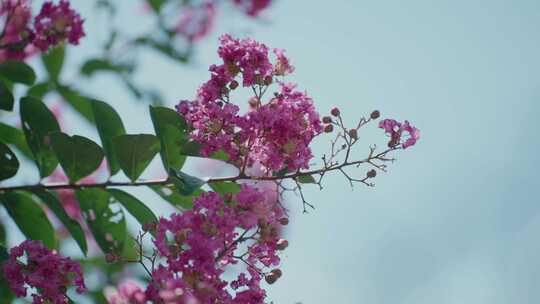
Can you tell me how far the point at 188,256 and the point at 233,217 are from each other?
16 centimetres

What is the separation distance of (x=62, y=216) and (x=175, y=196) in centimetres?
38

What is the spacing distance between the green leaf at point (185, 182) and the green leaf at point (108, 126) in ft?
0.93

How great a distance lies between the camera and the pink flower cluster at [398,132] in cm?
238

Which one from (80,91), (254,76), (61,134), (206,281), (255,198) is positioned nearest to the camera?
(206,281)

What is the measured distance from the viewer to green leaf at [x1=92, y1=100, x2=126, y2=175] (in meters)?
2.42

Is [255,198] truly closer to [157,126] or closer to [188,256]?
[188,256]

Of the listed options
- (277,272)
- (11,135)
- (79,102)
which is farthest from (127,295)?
(79,102)

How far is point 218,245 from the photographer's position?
194 cm

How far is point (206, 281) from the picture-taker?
191cm

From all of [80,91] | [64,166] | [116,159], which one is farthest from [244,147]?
[80,91]

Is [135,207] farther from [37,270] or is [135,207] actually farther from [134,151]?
[37,270]

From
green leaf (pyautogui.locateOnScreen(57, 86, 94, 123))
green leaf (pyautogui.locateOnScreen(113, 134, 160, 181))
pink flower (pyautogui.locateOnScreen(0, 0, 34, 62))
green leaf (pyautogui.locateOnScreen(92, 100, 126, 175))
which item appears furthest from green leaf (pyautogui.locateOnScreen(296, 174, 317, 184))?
green leaf (pyautogui.locateOnScreen(57, 86, 94, 123))

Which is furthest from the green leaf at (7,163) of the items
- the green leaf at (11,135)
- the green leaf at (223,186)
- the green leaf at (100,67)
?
the green leaf at (100,67)

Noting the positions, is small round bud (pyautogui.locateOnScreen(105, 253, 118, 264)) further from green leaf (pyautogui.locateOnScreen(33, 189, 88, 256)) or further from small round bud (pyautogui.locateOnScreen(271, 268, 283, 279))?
small round bud (pyautogui.locateOnScreen(271, 268, 283, 279))
